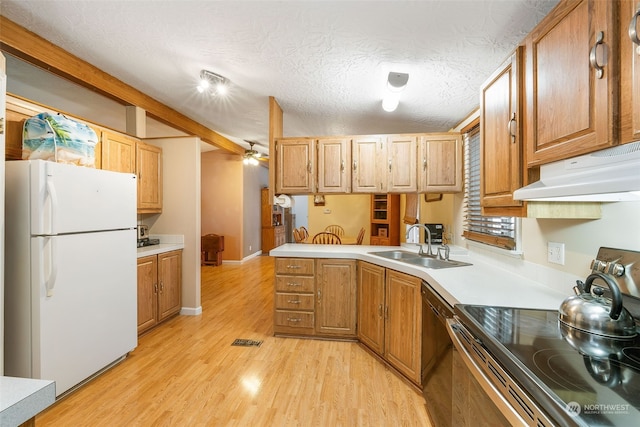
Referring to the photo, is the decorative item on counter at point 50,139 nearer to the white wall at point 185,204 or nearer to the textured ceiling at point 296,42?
the textured ceiling at point 296,42

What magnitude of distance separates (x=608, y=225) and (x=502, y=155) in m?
0.56

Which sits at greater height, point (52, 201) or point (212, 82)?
point (212, 82)

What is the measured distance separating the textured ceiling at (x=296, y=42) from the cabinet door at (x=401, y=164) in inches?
16.0

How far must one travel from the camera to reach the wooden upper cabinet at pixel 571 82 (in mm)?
936

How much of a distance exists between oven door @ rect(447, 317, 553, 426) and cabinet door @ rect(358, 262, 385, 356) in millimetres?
1109

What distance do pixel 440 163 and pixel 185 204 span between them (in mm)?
3113

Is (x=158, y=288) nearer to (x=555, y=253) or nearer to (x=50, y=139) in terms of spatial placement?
(x=50, y=139)

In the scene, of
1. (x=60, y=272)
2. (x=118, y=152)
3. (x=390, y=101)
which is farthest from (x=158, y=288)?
(x=390, y=101)

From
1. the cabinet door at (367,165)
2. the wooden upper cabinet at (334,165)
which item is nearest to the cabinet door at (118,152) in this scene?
the wooden upper cabinet at (334,165)

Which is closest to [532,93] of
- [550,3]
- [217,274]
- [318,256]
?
[550,3]

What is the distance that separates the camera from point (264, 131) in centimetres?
436

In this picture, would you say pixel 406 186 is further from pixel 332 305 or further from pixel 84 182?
pixel 84 182

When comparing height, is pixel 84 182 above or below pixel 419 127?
below

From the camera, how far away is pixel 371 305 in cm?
259
